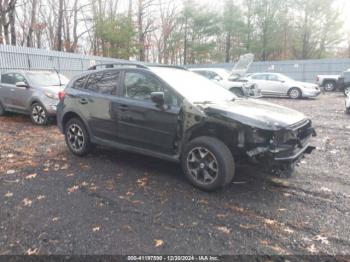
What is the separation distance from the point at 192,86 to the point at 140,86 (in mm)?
802

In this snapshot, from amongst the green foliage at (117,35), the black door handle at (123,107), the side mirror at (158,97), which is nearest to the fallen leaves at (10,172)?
the black door handle at (123,107)

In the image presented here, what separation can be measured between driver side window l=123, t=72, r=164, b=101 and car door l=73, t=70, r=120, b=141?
24cm

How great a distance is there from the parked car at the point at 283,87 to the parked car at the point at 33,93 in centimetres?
1043

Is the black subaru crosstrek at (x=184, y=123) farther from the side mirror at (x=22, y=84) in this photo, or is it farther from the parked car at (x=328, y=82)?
the parked car at (x=328, y=82)

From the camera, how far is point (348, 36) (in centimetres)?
3278

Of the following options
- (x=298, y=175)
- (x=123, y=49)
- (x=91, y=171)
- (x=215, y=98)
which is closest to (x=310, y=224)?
(x=298, y=175)

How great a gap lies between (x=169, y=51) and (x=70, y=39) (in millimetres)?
13099

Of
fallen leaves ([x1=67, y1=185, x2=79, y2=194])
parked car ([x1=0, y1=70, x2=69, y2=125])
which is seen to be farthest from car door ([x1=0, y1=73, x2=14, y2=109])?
fallen leaves ([x1=67, y1=185, x2=79, y2=194])

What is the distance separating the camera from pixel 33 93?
26.3ft

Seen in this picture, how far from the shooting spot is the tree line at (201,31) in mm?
30156

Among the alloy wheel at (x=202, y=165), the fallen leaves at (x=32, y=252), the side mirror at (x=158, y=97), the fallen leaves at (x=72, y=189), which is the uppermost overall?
the side mirror at (x=158, y=97)

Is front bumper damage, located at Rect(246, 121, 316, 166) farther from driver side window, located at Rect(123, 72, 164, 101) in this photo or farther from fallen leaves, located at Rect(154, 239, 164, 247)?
driver side window, located at Rect(123, 72, 164, 101)

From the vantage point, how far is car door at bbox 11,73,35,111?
8.16 meters

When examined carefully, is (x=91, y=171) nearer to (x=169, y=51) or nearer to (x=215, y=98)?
(x=215, y=98)
